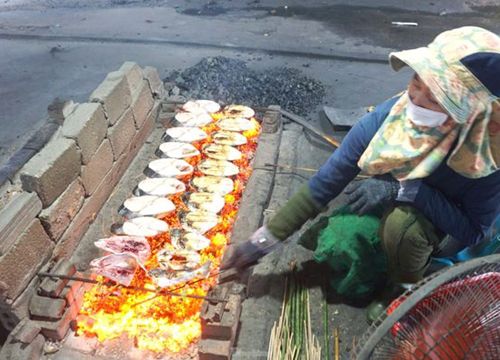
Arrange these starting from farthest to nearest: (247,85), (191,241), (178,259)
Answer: (247,85), (191,241), (178,259)

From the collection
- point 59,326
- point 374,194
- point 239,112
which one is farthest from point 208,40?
point 59,326

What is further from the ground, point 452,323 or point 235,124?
point 452,323

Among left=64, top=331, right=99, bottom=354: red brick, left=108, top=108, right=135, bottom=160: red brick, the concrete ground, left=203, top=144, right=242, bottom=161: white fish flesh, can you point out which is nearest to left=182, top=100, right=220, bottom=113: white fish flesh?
left=203, top=144, right=242, bottom=161: white fish flesh

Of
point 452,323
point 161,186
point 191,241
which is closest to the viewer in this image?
A: point 452,323

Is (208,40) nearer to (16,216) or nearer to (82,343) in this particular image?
(16,216)

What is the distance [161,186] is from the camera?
4285mm

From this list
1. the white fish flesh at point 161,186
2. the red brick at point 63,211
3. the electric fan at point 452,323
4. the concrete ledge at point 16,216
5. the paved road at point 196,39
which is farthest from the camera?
the paved road at point 196,39

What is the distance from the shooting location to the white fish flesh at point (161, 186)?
4223 mm

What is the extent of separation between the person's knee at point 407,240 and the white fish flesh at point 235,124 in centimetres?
256

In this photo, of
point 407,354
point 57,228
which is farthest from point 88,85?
point 407,354

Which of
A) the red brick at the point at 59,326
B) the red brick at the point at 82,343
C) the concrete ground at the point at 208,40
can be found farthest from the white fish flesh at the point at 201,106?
the red brick at the point at 82,343

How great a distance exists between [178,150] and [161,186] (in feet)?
2.05

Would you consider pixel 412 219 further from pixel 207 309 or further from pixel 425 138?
pixel 207 309

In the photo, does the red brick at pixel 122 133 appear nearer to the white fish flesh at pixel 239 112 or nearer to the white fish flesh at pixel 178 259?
the white fish flesh at pixel 239 112
